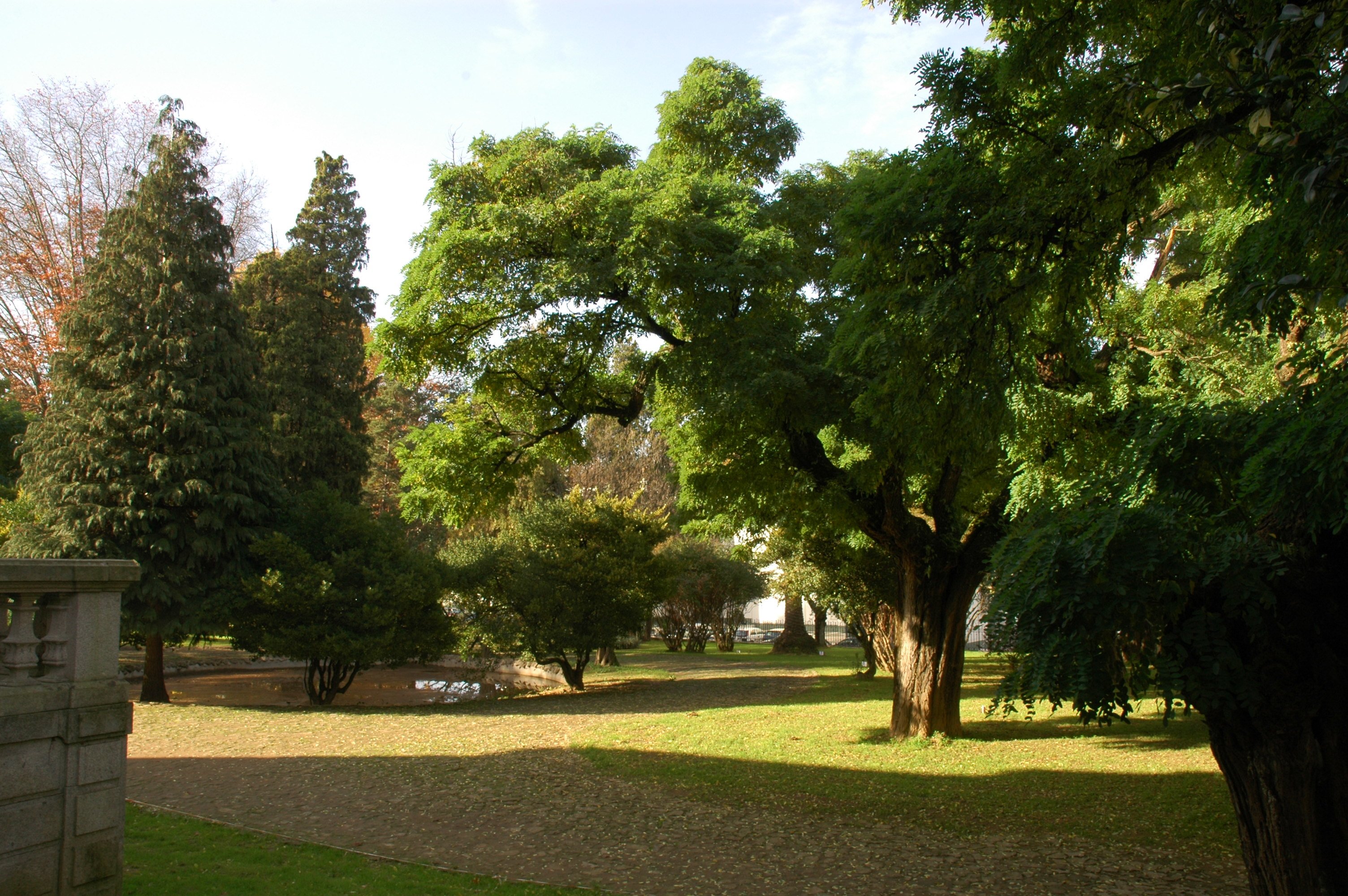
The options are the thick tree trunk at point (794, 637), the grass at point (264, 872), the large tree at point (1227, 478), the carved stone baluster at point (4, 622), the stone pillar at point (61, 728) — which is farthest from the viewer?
the thick tree trunk at point (794, 637)

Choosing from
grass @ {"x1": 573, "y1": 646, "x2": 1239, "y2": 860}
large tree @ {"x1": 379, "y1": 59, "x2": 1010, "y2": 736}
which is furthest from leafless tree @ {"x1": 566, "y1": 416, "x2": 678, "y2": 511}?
large tree @ {"x1": 379, "y1": 59, "x2": 1010, "y2": 736}

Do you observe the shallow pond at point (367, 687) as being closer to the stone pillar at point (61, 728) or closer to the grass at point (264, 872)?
the grass at point (264, 872)

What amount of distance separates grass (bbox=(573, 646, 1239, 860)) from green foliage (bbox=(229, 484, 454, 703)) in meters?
5.13

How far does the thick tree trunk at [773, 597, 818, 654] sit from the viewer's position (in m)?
31.2

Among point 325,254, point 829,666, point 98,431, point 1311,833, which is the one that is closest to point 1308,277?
point 1311,833

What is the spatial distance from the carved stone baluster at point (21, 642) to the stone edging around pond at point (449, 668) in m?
15.3

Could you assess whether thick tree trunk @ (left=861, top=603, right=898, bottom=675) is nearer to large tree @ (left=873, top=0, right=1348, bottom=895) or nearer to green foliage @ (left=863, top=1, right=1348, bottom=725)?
green foliage @ (left=863, top=1, right=1348, bottom=725)

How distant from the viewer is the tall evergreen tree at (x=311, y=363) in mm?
22578

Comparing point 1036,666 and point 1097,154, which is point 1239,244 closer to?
point 1097,154

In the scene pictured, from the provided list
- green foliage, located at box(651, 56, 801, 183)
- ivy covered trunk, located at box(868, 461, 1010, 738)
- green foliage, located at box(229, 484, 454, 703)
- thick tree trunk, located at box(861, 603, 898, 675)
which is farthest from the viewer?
thick tree trunk, located at box(861, 603, 898, 675)

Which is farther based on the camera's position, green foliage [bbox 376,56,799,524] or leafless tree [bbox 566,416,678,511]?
leafless tree [bbox 566,416,678,511]

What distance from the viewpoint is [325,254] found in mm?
26094

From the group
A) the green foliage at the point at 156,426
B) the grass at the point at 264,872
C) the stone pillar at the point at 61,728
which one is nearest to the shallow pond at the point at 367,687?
the green foliage at the point at 156,426

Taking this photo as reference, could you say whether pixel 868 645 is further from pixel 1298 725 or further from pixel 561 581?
pixel 1298 725
